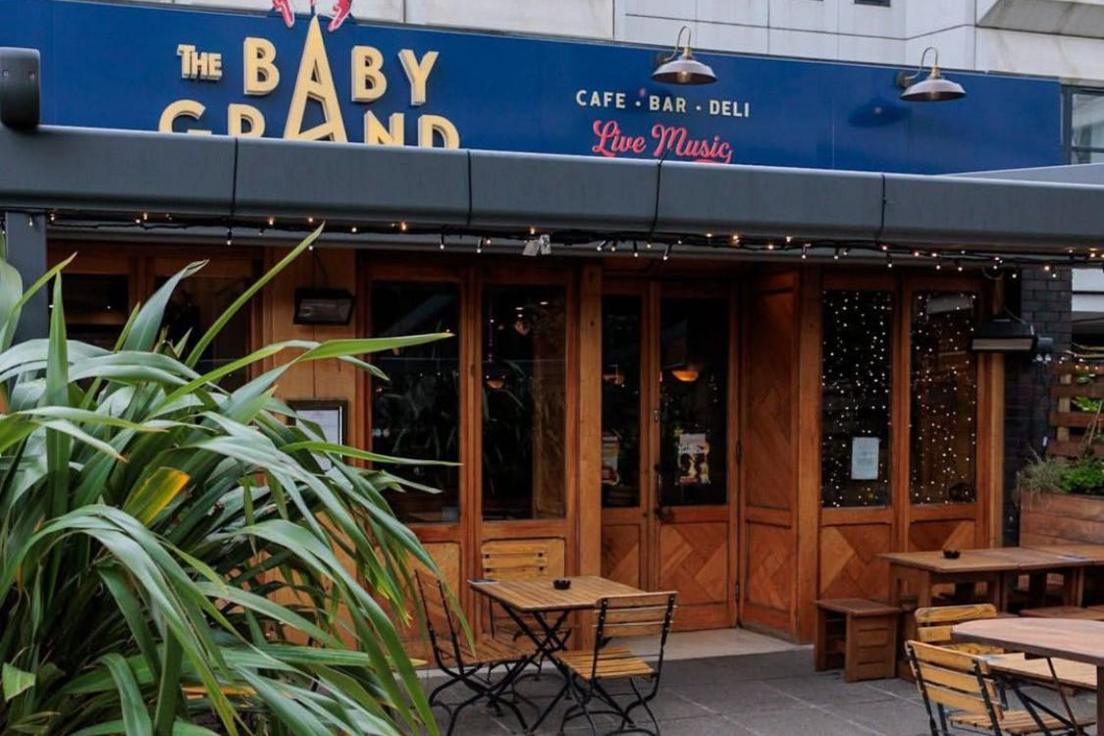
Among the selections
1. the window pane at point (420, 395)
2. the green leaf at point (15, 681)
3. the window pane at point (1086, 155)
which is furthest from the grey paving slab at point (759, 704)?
the window pane at point (1086, 155)

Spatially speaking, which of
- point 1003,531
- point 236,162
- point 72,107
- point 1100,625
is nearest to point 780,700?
point 1100,625

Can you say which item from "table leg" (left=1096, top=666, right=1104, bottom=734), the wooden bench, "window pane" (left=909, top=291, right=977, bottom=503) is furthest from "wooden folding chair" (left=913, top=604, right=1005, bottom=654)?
"window pane" (left=909, top=291, right=977, bottom=503)

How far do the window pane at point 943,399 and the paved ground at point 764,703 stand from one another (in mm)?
1974

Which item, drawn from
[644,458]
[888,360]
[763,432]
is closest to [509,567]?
[644,458]

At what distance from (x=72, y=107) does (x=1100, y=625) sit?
631 centimetres

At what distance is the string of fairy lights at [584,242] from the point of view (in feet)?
24.1

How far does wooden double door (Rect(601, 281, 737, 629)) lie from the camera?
33.4 ft

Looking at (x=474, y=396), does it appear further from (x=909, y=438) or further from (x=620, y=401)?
(x=909, y=438)

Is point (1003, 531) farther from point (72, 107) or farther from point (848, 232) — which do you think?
point (72, 107)

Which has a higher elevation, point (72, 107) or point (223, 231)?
point (72, 107)

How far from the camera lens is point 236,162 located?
6.57 meters

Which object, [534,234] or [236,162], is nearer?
[236,162]

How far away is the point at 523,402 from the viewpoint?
9.53 metres

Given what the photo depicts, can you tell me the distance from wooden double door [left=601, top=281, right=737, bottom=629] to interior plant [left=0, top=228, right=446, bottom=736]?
6.57 meters
